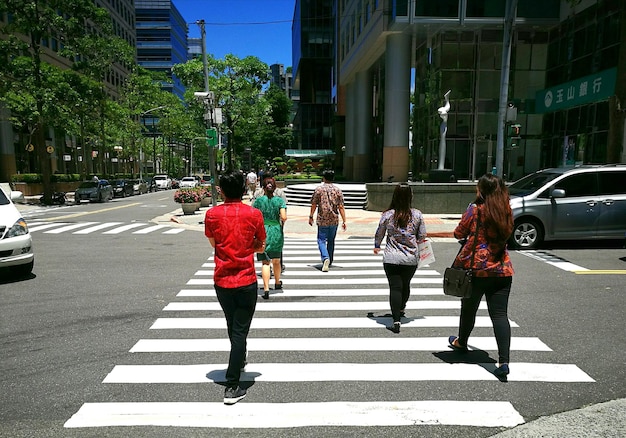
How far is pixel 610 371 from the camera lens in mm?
4469

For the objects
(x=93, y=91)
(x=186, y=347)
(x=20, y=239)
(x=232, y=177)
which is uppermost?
(x=93, y=91)

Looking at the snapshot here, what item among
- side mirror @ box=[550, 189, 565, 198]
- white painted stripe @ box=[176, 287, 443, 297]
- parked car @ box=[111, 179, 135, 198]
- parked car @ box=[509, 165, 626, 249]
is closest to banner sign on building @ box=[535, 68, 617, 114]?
parked car @ box=[509, 165, 626, 249]

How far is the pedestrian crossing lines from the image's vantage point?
15868mm

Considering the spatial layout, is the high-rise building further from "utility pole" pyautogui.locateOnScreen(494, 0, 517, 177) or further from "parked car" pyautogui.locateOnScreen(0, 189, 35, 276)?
"parked car" pyautogui.locateOnScreen(0, 189, 35, 276)

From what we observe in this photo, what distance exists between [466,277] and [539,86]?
30876mm

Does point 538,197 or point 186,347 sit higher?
point 538,197

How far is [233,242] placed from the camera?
3.85m

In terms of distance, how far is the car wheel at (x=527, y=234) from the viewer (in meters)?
11.2

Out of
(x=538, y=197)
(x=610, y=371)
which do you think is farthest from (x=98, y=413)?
(x=538, y=197)

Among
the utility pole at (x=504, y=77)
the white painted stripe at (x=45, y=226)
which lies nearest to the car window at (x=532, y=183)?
the utility pole at (x=504, y=77)

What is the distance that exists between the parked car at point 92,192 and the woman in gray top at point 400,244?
31.2 meters

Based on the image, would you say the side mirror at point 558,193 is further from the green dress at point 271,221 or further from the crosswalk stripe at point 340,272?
the green dress at point 271,221

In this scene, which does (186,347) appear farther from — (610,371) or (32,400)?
(610,371)

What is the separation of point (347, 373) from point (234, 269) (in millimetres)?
1613
